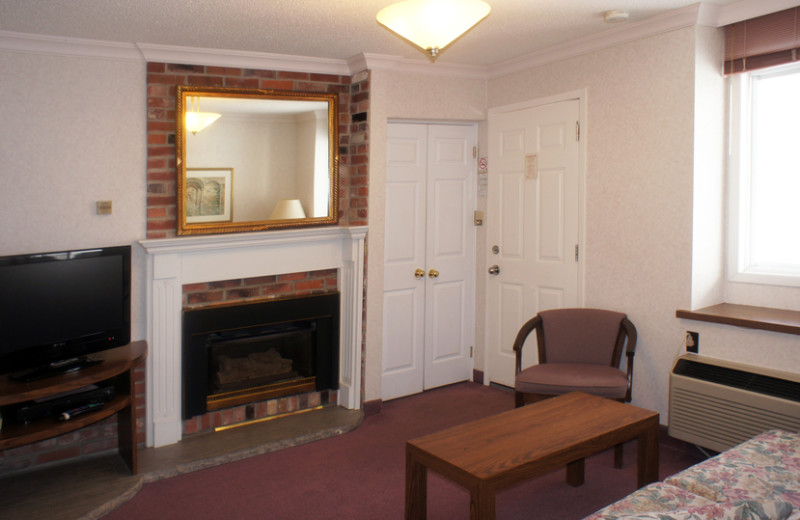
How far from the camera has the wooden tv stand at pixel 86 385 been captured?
293 cm

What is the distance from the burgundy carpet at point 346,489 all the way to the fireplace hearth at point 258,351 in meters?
0.56

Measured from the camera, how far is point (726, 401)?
3.22 meters

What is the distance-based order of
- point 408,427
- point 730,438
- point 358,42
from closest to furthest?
point 730,438 → point 358,42 → point 408,427

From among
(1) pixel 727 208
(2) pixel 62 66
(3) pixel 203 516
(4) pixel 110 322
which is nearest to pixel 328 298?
(4) pixel 110 322

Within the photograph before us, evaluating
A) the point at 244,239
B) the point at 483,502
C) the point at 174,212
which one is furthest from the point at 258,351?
the point at 483,502

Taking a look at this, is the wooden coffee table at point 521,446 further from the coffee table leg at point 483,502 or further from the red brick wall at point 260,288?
the red brick wall at point 260,288

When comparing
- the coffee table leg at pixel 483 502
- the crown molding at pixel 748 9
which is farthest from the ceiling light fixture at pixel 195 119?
the crown molding at pixel 748 9

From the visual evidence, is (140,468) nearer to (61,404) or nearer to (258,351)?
(61,404)

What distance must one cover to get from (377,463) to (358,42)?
242 centimetres

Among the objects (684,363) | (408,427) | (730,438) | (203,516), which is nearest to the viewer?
(203,516)

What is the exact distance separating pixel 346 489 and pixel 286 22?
7.89ft

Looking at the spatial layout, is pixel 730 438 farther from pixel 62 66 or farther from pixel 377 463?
pixel 62 66

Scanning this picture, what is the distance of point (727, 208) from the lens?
144 inches

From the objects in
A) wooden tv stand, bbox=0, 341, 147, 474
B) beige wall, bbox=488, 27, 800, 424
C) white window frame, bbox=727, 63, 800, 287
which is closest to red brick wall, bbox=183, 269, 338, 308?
wooden tv stand, bbox=0, 341, 147, 474
